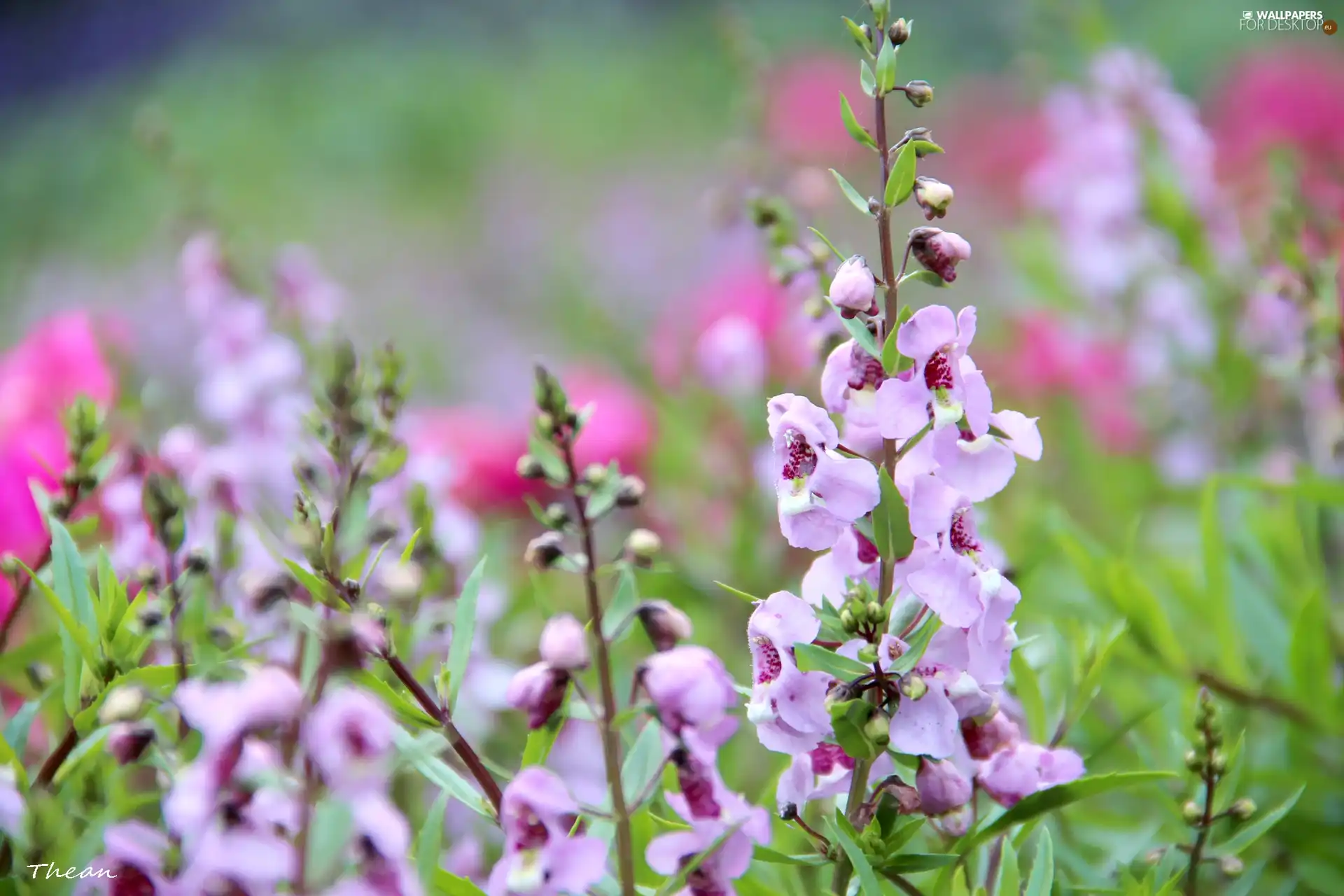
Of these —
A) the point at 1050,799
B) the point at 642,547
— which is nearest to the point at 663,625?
the point at 642,547

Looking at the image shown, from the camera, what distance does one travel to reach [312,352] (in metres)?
0.65

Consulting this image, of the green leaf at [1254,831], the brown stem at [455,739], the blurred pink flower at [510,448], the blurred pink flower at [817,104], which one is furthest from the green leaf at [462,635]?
the blurred pink flower at [817,104]

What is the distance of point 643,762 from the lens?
13.3 inches

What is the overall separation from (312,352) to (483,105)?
2.93 metres

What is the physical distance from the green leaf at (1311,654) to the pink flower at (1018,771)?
259 mm

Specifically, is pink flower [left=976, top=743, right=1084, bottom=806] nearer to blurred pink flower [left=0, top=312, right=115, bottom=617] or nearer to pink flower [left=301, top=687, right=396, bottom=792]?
pink flower [left=301, top=687, right=396, bottom=792]

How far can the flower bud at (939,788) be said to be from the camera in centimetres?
33

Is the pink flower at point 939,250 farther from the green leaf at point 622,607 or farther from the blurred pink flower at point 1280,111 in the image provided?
the blurred pink flower at point 1280,111

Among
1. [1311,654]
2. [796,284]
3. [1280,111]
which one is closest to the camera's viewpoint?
[1311,654]

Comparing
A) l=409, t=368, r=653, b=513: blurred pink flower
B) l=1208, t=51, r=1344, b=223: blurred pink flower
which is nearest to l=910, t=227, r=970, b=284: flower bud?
l=409, t=368, r=653, b=513: blurred pink flower

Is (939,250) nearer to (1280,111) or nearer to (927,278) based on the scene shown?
(927,278)

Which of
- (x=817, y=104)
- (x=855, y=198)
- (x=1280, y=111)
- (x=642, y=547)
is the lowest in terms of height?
(x=642, y=547)

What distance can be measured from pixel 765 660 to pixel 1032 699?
0.16 m

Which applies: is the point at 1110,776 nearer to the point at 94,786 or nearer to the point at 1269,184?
the point at 94,786
